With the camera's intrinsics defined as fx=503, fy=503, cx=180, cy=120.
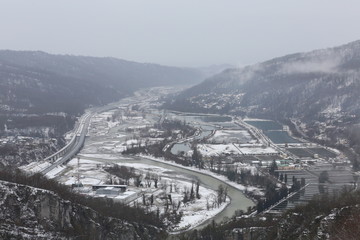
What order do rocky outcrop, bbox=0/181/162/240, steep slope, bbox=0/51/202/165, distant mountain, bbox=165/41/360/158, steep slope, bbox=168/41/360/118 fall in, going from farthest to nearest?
steep slope, bbox=168/41/360/118
distant mountain, bbox=165/41/360/158
steep slope, bbox=0/51/202/165
rocky outcrop, bbox=0/181/162/240

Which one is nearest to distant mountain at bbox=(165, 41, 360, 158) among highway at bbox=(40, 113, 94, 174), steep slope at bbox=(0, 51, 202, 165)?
steep slope at bbox=(0, 51, 202, 165)

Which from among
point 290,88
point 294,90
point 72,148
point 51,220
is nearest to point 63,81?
point 290,88

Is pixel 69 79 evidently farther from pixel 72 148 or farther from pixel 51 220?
pixel 51 220

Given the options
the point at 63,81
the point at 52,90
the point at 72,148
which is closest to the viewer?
the point at 72,148

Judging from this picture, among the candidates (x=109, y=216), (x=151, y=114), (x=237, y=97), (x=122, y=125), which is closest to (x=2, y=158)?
(x=109, y=216)

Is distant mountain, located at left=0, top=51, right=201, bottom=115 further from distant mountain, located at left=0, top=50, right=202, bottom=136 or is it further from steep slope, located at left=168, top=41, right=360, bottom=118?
steep slope, located at left=168, top=41, right=360, bottom=118

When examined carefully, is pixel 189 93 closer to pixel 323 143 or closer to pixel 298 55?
pixel 298 55
